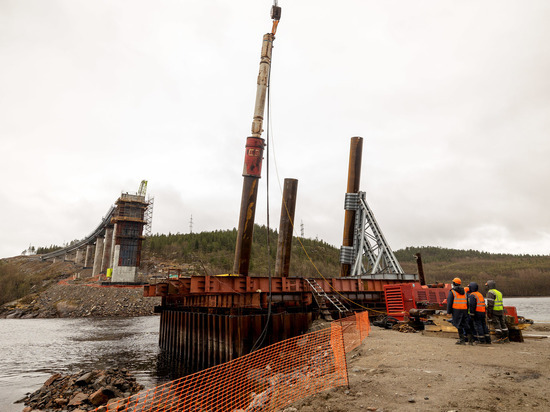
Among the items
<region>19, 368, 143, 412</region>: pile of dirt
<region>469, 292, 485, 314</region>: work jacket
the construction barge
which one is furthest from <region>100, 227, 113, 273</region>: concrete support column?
<region>469, 292, 485, 314</region>: work jacket

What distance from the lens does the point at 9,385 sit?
13.2 metres

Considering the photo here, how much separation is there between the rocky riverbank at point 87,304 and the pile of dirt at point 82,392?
39.9 metres

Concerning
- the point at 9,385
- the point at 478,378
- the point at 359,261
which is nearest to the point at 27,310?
the point at 9,385

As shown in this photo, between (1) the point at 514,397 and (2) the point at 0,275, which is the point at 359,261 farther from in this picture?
Answer: (2) the point at 0,275

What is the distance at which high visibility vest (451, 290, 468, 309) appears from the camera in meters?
9.13

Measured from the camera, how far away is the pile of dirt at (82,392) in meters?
9.91

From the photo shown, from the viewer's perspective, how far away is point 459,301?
9.17m

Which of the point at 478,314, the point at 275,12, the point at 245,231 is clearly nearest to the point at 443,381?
the point at 478,314

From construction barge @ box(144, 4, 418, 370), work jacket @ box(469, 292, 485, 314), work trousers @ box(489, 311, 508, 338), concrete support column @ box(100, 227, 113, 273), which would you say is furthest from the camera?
concrete support column @ box(100, 227, 113, 273)

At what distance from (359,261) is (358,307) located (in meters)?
5.49

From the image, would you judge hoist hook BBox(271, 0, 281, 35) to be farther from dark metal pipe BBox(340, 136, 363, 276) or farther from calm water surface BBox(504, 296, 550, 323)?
calm water surface BBox(504, 296, 550, 323)

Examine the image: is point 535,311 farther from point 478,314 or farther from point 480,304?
point 480,304

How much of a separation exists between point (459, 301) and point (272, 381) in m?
5.65

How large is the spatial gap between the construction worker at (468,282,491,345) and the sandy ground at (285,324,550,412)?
36 cm
